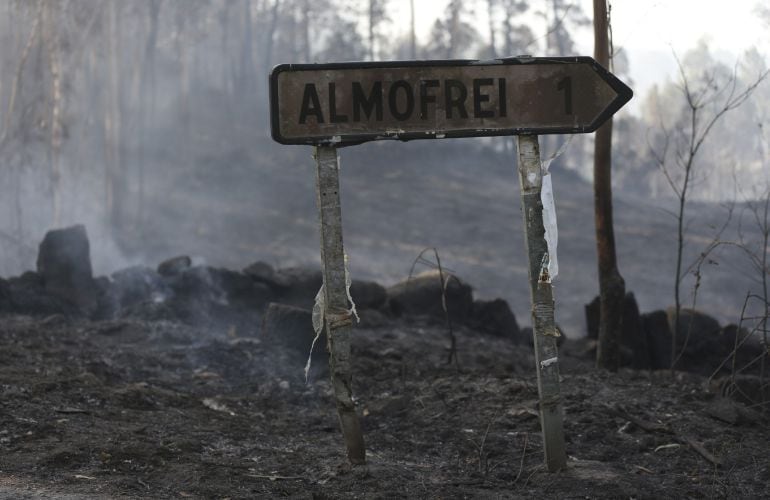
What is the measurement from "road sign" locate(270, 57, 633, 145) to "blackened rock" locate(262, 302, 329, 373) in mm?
6229

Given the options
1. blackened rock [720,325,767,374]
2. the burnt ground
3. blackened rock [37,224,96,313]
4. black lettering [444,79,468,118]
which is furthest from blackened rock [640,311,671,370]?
blackened rock [37,224,96,313]

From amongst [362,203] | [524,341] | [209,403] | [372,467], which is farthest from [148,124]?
Result: [372,467]

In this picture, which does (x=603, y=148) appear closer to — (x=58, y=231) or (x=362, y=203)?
(x=58, y=231)

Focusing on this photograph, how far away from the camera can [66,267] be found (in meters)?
14.6

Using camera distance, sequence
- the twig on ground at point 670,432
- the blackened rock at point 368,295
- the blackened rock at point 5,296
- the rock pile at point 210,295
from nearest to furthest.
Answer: the twig on ground at point 670,432 < the blackened rock at point 5,296 < the rock pile at point 210,295 < the blackened rock at point 368,295

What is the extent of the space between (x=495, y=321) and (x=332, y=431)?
7915mm

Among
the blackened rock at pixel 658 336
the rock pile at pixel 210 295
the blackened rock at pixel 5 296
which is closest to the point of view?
the blackened rock at pixel 658 336

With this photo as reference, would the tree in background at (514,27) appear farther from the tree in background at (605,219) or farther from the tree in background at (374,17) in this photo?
the tree in background at (605,219)

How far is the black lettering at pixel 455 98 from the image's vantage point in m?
4.79

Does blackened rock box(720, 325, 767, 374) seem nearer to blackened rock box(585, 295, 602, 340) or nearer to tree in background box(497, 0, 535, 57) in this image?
blackened rock box(585, 295, 602, 340)

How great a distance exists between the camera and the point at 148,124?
45.6 meters

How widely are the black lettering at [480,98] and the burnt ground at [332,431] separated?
2069 millimetres

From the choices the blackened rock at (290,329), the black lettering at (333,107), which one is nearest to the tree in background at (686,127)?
the black lettering at (333,107)

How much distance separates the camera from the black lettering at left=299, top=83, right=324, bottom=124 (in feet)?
15.4
